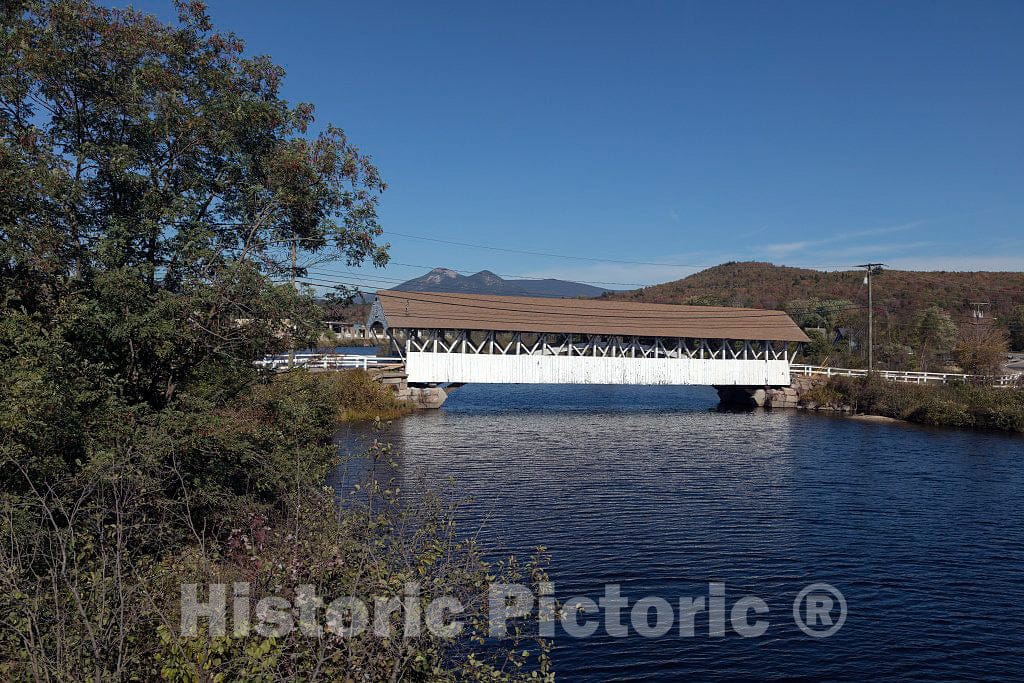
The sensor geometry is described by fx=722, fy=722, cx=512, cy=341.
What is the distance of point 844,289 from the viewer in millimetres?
108188

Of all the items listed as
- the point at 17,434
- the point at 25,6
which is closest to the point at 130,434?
the point at 17,434

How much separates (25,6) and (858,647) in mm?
17196

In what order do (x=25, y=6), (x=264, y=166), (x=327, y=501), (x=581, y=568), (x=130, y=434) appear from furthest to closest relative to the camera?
(x=581, y=568) → (x=264, y=166) → (x=25, y=6) → (x=130, y=434) → (x=327, y=501)

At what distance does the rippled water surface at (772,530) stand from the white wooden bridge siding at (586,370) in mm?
7414

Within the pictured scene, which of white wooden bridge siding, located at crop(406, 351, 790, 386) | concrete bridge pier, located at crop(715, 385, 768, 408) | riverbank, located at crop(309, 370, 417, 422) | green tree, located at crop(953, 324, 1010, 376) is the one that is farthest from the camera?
concrete bridge pier, located at crop(715, 385, 768, 408)

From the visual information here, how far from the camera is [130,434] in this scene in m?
11.2

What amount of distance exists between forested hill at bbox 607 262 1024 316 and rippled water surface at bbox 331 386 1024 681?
215ft

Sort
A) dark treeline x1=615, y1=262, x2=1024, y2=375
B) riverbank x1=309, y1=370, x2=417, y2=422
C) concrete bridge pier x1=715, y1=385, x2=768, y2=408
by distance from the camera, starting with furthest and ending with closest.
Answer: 1. dark treeline x1=615, y1=262, x2=1024, y2=375
2. concrete bridge pier x1=715, y1=385, x2=768, y2=408
3. riverbank x1=309, y1=370, x2=417, y2=422

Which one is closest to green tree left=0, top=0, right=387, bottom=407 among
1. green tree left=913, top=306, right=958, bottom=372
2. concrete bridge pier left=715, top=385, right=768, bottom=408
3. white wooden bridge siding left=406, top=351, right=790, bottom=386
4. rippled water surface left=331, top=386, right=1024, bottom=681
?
rippled water surface left=331, top=386, right=1024, bottom=681

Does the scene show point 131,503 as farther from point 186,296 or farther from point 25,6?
point 25,6

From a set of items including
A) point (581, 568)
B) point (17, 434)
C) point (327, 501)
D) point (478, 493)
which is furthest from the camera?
point (478, 493)

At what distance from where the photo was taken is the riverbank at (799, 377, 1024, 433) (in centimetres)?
3803

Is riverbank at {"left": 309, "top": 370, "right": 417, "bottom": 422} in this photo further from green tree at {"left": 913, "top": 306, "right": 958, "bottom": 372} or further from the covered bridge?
green tree at {"left": 913, "top": 306, "right": 958, "bottom": 372}

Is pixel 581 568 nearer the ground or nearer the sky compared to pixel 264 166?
nearer the ground
